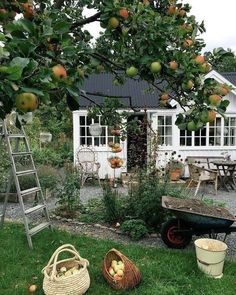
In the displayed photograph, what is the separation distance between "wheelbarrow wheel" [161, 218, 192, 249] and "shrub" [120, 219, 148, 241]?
A: 506 millimetres

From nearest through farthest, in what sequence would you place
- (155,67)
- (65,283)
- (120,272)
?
1. (155,67)
2. (65,283)
3. (120,272)

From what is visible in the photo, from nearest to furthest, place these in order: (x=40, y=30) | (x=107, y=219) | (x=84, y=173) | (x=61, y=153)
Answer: (x=40, y=30) → (x=107, y=219) → (x=84, y=173) → (x=61, y=153)

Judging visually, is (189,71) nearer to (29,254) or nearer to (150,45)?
(150,45)

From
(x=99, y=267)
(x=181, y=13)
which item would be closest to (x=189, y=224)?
(x=99, y=267)

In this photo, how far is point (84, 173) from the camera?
1168 cm

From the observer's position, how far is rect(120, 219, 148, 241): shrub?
598 cm

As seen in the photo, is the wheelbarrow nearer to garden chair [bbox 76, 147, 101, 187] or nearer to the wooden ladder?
the wooden ladder

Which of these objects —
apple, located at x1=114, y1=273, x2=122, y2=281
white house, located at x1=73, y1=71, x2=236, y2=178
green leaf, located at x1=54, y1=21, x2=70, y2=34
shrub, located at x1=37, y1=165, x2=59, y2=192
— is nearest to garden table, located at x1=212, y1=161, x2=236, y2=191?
white house, located at x1=73, y1=71, x2=236, y2=178

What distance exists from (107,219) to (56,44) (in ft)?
17.0

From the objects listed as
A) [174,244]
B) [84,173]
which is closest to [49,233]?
[174,244]

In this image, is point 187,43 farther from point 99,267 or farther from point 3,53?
point 99,267

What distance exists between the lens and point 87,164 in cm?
1197

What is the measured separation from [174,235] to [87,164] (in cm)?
666

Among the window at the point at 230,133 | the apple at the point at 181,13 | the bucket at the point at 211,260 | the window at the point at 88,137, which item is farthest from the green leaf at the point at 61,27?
the window at the point at 230,133
